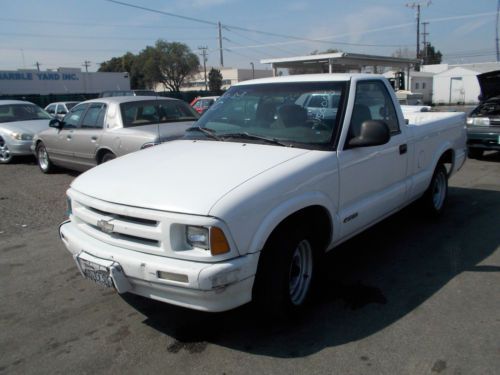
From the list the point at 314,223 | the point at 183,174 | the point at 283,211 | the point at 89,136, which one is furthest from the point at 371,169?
the point at 89,136

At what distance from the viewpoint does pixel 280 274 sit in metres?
3.16

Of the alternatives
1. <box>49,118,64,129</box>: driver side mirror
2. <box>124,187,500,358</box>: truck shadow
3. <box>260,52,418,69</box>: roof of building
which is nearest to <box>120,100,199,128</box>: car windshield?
<box>49,118,64,129</box>: driver side mirror

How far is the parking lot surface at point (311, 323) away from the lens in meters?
3.03

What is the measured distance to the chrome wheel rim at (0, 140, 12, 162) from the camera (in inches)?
456

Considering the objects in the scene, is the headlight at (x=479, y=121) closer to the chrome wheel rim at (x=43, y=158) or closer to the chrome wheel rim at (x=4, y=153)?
the chrome wheel rim at (x=43, y=158)

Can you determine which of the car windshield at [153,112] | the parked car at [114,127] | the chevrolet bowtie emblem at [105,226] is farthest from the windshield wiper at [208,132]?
the car windshield at [153,112]

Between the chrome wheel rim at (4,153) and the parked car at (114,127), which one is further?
the chrome wheel rim at (4,153)

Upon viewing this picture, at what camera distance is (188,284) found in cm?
283

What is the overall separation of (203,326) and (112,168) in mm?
1465

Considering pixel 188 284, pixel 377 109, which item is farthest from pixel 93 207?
pixel 377 109

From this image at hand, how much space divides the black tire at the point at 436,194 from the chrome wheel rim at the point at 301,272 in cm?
265

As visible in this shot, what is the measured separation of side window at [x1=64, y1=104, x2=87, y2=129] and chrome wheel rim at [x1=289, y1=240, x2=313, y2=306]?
21.7 ft

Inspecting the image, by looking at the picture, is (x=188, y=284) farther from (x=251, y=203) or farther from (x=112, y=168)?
(x=112, y=168)

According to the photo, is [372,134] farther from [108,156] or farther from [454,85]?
[454,85]
